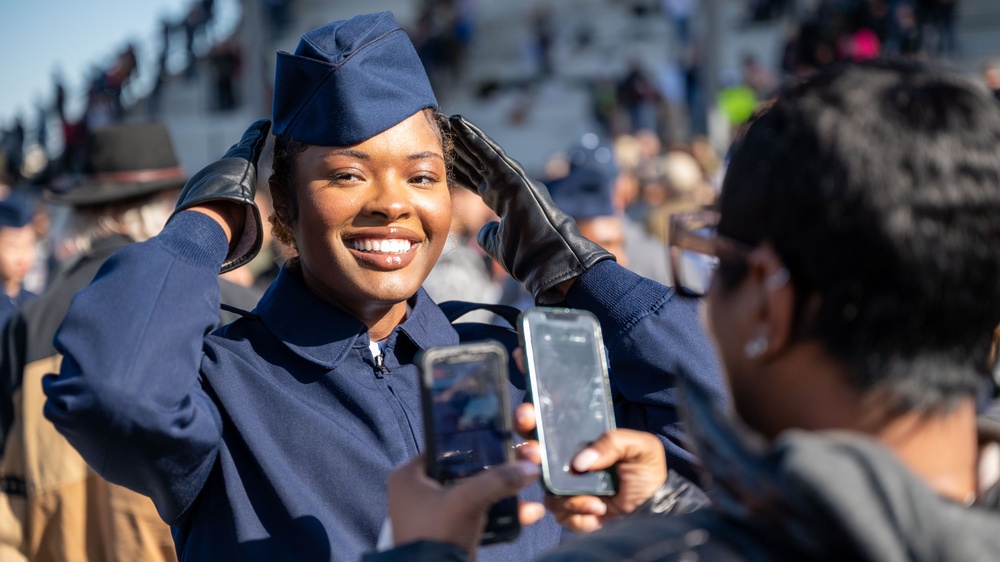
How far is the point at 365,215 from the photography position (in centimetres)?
208

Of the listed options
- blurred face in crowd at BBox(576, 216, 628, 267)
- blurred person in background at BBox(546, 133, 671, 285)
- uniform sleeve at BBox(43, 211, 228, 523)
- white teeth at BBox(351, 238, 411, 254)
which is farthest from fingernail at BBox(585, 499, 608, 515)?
blurred face in crowd at BBox(576, 216, 628, 267)

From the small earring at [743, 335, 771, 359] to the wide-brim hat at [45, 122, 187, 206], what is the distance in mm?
3038

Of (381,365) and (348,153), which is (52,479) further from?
(348,153)

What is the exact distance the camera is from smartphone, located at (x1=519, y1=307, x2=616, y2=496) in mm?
1478

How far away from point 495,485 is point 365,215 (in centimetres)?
88

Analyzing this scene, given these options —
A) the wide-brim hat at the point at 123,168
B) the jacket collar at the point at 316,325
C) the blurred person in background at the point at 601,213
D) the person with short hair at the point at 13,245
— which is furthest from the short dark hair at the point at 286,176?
the person with short hair at the point at 13,245

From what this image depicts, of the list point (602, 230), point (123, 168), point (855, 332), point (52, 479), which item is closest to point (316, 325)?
point (855, 332)

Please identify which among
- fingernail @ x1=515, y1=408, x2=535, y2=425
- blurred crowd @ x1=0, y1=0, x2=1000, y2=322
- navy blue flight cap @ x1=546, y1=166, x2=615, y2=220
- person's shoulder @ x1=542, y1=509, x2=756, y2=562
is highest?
person's shoulder @ x1=542, y1=509, x2=756, y2=562

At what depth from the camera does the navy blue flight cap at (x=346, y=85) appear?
2041 mm

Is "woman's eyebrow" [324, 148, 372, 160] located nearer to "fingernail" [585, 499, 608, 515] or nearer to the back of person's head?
"fingernail" [585, 499, 608, 515]

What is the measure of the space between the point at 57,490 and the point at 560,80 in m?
16.7

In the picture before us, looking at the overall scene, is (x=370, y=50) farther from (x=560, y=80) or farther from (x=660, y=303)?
(x=560, y=80)

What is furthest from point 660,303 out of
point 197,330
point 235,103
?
point 235,103

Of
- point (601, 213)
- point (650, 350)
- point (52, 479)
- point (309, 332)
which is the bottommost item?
point (52, 479)
